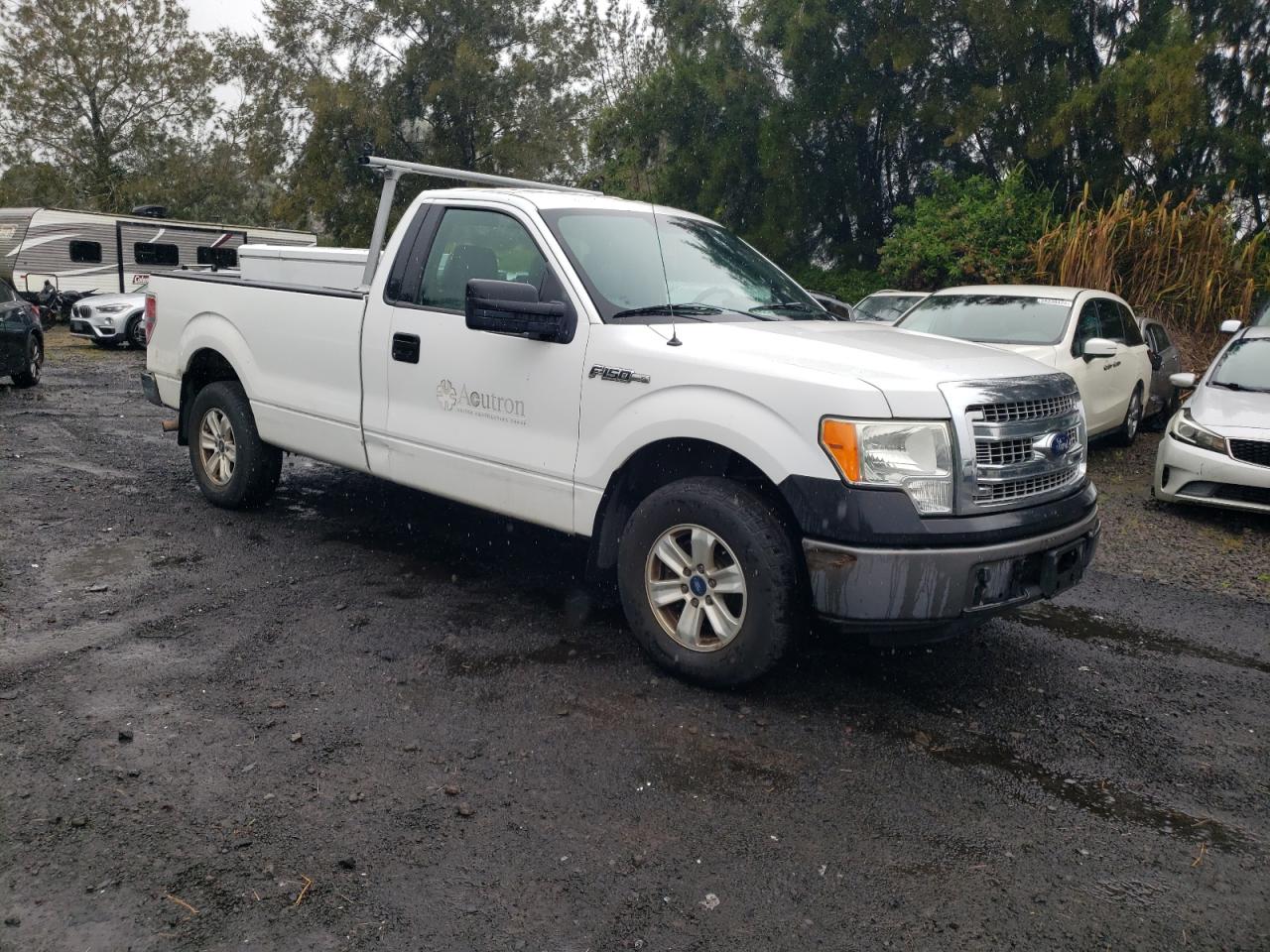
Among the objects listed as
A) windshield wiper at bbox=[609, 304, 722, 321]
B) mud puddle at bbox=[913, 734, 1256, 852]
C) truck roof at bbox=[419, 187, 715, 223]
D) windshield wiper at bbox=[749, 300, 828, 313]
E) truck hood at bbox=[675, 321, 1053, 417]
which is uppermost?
truck roof at bbox=[419, 187, 715, 223]

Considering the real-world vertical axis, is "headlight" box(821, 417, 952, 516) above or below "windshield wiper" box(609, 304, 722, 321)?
below

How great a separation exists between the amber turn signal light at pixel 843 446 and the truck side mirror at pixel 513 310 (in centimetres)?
132

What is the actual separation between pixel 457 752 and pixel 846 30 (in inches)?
706

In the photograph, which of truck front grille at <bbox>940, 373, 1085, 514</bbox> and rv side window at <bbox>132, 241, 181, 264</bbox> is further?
rv side window at <bbox>132, 241, 181, 264</bbox>

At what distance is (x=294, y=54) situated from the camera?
34406 millimetres

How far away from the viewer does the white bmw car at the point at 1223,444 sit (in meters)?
7.64

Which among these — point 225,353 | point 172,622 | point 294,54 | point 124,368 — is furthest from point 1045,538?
point 294,54

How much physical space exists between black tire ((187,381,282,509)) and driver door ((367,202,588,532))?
132 cm

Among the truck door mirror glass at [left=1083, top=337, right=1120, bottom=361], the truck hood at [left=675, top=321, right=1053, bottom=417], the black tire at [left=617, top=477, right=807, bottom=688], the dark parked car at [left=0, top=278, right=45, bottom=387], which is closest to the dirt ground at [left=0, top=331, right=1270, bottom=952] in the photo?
the black tire at [left=617, top=477, right=807, bottom=688]

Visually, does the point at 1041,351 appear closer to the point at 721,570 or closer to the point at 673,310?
the point at 673,310

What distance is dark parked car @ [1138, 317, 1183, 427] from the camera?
11977 mm

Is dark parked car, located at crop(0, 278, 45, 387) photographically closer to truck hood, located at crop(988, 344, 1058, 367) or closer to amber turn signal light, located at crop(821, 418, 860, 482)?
truck hood, located at crop(988, 344, 1058, 367)

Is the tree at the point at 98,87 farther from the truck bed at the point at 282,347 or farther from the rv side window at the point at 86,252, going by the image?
the truck bed at the point at 282,347

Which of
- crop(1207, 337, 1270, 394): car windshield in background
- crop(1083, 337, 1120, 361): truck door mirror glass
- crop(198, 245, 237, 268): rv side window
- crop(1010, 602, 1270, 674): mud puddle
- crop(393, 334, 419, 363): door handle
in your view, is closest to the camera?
crop(1010, 602, 1270, 674): mud puddle
